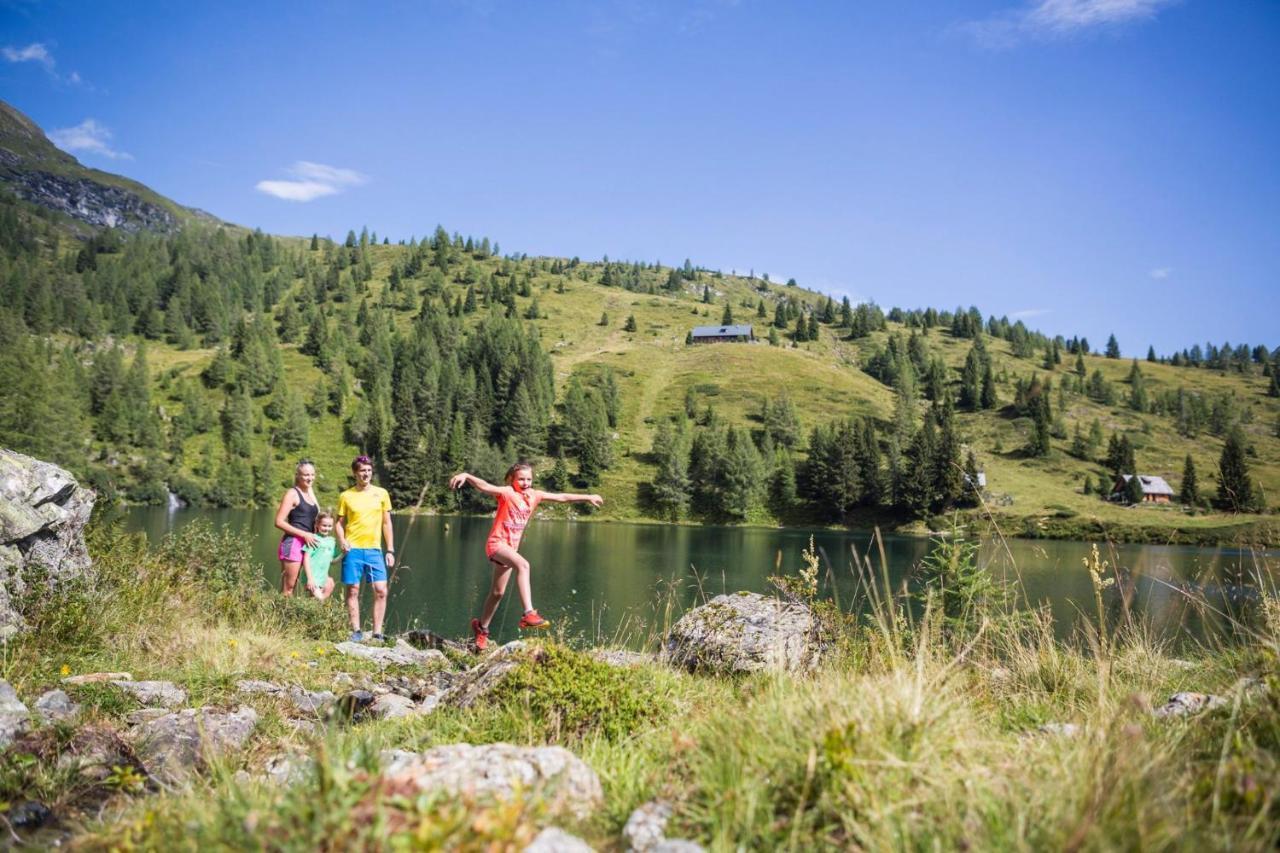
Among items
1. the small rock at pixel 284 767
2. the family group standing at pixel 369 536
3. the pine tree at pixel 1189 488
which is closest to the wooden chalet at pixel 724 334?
the pine tree at pixel 1189 488

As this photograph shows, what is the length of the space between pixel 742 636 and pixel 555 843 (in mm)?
4695

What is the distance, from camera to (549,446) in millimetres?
114500

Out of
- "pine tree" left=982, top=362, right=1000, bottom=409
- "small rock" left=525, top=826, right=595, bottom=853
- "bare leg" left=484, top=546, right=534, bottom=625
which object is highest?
"pine tree" left=982, top=362, right=1000, bottom=409

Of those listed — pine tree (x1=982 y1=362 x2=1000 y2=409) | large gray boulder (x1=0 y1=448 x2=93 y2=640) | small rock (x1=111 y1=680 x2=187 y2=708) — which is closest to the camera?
small rock (x1=111 y1=680 x2=187 y2=708)

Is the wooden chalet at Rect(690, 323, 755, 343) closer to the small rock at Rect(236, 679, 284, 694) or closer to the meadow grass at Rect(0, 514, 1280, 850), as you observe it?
the small rock at Rect(236, 679, 284, 694)

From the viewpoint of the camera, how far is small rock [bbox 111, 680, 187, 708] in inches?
223

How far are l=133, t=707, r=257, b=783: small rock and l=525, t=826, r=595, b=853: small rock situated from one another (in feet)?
8.73

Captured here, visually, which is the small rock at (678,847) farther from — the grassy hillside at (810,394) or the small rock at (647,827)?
the grassy hillside at (810,394)

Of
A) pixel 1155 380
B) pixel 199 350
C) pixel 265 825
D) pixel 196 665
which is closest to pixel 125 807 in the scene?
pixel 265 825

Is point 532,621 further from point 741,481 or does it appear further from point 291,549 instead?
point 741,481

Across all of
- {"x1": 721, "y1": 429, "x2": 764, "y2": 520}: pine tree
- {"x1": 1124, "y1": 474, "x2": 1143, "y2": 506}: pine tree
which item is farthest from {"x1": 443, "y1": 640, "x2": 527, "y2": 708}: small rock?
{"x1": 1124, "y1": 474, "x2": 1143, "y2": 506}: pine tree

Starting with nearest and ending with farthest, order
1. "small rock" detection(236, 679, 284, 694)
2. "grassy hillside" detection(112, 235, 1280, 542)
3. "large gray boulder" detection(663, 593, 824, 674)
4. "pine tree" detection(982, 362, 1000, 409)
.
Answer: "small rock" detection(236, 679, 284, 694), "large gray boulder" detection(663, 593, 824, 674), "grassy hillside" detection(112, 235, 1280, 542), "pine tree" detection(982, 362, 1000, 409)

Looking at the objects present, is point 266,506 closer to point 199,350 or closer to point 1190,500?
point 199,350

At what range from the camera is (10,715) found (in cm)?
461
